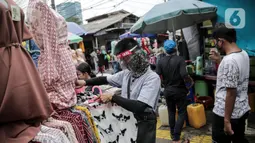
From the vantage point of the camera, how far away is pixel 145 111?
226 cm

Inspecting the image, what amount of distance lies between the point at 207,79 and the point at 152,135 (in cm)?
382

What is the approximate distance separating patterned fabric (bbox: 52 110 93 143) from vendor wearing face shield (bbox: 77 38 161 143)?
1.63 ft

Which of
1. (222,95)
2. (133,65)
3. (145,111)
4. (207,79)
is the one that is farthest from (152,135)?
(207,79)

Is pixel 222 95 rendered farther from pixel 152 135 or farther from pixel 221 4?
pixel 221 4

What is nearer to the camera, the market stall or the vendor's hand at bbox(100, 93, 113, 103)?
the vendor's hand at bbox(100, 93, 113, 103)

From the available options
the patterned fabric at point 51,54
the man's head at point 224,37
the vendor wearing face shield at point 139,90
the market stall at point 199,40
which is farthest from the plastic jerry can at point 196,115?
the patterned fabric at point 51,54

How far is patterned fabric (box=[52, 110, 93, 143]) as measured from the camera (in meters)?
1.63

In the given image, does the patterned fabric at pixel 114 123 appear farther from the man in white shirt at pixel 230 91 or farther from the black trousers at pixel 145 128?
the man in white shirt at pixel 230 91

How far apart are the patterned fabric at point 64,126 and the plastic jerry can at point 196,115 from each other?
3.74 m

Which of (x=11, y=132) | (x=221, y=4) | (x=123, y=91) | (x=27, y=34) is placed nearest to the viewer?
(x=11, y=132)

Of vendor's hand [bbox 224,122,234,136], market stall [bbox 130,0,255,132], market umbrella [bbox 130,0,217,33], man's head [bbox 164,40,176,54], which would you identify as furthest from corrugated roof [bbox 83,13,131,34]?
vendor's hand [bbox 224,122,234,136]

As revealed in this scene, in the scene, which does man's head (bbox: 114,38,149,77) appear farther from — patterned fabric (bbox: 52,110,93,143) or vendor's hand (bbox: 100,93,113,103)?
patterned fabric (bbox: 52,110,93,143)

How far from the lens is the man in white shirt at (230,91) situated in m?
2.37

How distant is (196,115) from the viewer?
4840 millimetres
